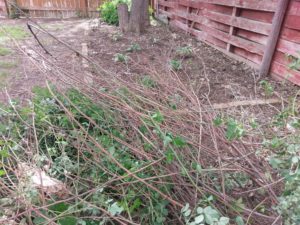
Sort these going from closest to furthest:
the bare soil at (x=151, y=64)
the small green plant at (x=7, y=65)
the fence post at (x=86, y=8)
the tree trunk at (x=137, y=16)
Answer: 1. the bare soil at (x=151, y=64)
2. the small green plant at (x=7, y=65)
3. the tree trunk at (x=137, y=16)
4. the fence post at (x=86, y=8)

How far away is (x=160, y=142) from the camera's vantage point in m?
1.61

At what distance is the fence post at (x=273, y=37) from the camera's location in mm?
3361

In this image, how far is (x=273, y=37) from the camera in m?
3.55

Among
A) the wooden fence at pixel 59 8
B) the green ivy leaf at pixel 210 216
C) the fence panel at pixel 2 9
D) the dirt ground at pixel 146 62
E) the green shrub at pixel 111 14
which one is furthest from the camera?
the wooden fence at pixel 59 8

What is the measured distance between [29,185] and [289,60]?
3439 millimetres

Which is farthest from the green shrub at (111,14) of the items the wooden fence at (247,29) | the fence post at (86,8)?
the wooden fence at (247,29)

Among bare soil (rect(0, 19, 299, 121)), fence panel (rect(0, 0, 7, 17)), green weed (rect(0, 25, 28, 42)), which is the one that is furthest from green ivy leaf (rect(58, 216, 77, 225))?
fence panel (rect(0, 0, 7, 17))

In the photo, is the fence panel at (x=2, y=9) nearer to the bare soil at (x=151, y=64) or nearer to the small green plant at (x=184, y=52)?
the bare soil at (x=151, y=64)

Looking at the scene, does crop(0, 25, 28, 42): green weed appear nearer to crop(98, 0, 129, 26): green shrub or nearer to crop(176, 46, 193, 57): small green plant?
crop(98, 0, 129, 26): green shrub

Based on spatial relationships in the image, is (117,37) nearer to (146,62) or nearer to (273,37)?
(146,62)

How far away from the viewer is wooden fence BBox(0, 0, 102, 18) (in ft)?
31.5

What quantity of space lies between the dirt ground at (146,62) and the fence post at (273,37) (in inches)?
7.7

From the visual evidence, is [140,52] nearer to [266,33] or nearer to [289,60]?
[266,33]

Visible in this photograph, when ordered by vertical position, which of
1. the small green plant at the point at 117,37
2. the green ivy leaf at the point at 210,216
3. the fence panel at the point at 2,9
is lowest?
the small green plant at the point at 117,37
